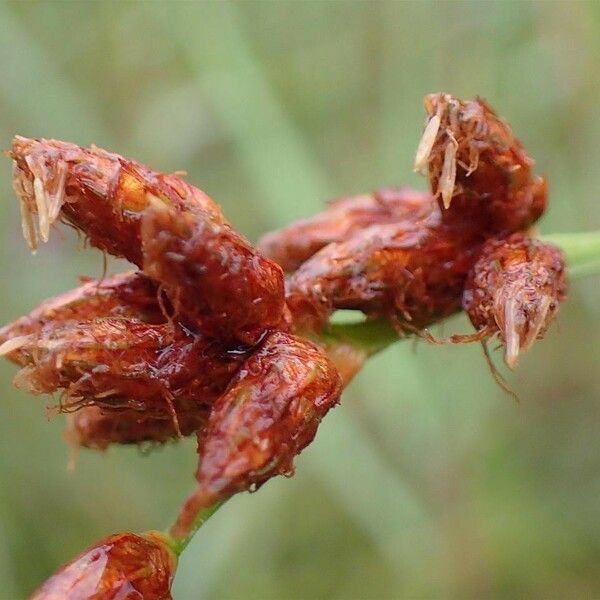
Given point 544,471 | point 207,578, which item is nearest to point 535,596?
point 544,471

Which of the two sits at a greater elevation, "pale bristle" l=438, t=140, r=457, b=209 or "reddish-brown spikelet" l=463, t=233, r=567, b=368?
"pale bristle" l=438, t=140, r=457, b=209

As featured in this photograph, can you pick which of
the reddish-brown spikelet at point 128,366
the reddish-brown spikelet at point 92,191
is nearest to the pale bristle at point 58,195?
the reddish-brown spikelet at point 92,191

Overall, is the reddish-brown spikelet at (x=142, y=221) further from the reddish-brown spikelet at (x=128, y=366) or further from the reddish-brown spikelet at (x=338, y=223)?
the reddish-brown spikelet at (x=338, y=223)

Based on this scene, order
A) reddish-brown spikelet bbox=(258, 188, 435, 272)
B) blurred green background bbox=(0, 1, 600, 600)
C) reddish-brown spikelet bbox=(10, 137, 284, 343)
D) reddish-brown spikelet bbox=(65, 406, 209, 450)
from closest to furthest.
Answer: reddish-brown spikelet bbox=(10, 137, 284, 343) < reddish-brown spikelet bbox=(65, 406, 209, 450) < reddish-brown spikelet bbox=(258, 188, 435, 272) < blurred green background bbox=(0, 1, 600, 600)

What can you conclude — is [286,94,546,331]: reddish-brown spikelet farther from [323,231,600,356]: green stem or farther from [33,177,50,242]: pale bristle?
[33,177,50,242]: pale bristle

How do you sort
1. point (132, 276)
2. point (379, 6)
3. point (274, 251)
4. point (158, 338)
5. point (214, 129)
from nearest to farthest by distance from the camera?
point (158, 338) < point (132, 276) < point (274, 251) < point (379, 6) < point (214, 129)

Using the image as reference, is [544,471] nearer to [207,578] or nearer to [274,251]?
[207,578]

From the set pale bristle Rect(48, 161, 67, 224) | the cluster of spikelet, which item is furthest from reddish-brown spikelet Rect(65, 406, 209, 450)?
pale bristle Rect(48, 161, 67, 224)
